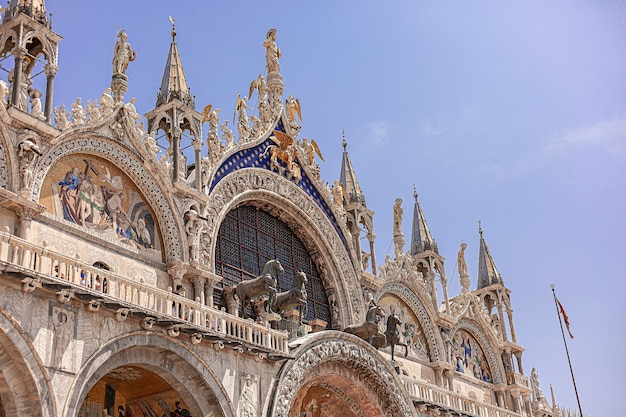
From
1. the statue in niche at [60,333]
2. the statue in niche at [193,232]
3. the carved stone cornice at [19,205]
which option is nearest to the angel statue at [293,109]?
the statue in niche at [193,232]

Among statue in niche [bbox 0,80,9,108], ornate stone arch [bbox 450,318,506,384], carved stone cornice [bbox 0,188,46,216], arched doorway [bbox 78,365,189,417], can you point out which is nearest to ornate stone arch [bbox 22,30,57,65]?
statue in niche [bbox 0,80,9,108]

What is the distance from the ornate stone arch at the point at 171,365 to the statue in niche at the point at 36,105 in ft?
19.0

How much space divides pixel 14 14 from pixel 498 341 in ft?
83.1

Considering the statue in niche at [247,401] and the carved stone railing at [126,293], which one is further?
the statue in niche at [247,401]

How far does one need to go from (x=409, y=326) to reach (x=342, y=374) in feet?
28.9

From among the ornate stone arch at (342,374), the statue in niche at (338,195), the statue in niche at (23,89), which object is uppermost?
the statue in niche at (338,195)

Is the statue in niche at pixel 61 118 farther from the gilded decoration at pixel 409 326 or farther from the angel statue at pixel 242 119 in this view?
the gilded decoration at pixel 409 326

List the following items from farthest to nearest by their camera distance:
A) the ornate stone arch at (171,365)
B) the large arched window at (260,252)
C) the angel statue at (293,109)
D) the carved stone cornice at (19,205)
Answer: the angel statue at (293,109)
the large arched window at (260,252)
the carved stone cornice at (19,205)
the ornate stone arch at (171,365)

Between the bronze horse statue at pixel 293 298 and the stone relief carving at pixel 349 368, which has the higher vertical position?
the bronze horse statue at pixel 293 298

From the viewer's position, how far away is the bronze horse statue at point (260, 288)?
22109 millimetres

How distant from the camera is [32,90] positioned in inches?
784

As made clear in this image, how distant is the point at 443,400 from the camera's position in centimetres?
2789

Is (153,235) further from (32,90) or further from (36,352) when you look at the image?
(36,352)

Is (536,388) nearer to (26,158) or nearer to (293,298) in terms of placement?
(293,298)
